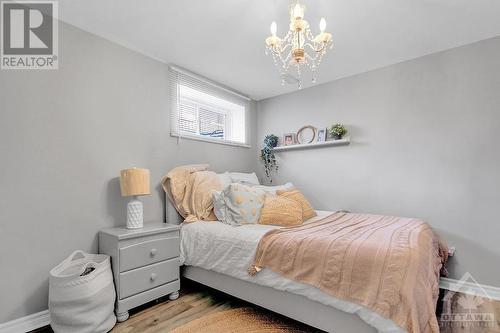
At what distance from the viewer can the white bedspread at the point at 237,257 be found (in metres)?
1.33

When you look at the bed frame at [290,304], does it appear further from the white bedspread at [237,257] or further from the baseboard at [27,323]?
the baseboard at [27,323]

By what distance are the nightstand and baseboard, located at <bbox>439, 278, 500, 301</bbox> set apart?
254 cm

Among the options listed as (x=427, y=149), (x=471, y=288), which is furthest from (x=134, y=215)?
(x=471, y=288)

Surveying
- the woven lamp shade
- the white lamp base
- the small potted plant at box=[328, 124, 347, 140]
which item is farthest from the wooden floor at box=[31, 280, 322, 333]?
the small potted plant at box=[328, 124, 347, 140]

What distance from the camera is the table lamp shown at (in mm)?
2068

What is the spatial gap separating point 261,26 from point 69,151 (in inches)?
73.0

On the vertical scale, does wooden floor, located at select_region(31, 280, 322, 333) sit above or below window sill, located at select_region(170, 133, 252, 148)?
below

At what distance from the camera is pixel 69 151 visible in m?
1.97

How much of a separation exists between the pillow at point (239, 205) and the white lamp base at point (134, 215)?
679mm

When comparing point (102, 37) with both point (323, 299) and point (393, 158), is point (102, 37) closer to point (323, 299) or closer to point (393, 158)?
point (323, 299)

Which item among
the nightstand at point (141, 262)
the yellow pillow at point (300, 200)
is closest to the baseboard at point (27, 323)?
the nightstand at point (141, 262)

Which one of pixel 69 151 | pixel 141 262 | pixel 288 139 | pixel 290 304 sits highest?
pixel 288 139

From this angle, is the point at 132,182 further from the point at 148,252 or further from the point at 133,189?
the point at 148,252

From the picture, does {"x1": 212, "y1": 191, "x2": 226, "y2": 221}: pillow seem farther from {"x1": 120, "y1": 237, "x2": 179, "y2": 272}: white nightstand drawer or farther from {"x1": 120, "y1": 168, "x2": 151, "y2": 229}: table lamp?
{"x1": 120, "y1": 168, "x2": 151, "y2": 229}: table lamp
